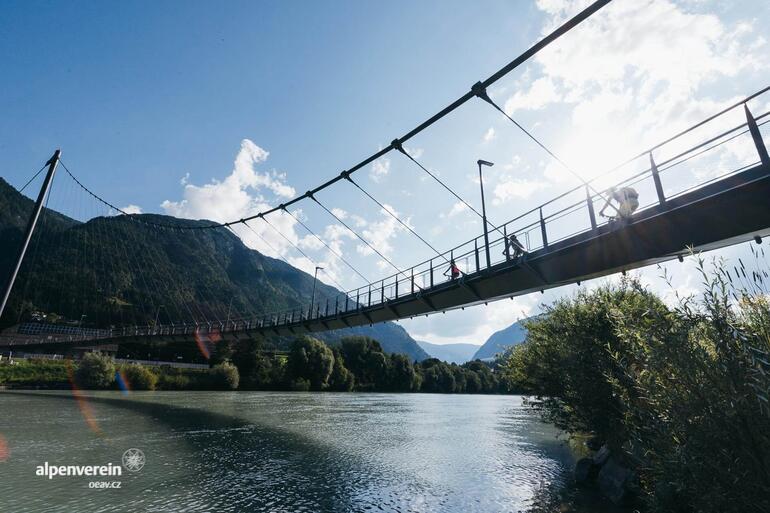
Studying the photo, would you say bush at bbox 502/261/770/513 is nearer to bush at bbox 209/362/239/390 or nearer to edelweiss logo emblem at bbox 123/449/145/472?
edelweiss logo emblem at bbox 123/449/145/472

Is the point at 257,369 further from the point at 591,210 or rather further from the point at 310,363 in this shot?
the point at 591,210

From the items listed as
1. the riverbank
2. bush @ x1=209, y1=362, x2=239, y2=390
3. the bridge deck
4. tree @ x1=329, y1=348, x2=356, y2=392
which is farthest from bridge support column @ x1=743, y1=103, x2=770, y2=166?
tree @ x1=329, y1=348, x2=356, y2=392

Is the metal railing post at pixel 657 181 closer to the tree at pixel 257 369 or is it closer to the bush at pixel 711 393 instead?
the bush at pixel 711 393

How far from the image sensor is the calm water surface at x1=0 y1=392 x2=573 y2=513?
12.7m

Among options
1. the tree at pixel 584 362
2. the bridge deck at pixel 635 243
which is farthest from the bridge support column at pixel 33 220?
the tree at pixel 584 362

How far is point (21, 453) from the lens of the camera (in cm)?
1722

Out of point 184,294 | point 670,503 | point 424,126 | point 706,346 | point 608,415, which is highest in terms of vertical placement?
point 184,294

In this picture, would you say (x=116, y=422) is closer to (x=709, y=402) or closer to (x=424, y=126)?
(x=424, y=126)

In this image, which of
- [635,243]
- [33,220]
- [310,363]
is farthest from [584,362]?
[310,363]

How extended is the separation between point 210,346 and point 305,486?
89534mm

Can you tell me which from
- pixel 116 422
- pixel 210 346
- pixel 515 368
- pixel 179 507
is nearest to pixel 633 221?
pixel 515 368

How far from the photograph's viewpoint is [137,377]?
194 feet

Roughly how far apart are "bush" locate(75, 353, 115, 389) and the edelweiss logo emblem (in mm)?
46972

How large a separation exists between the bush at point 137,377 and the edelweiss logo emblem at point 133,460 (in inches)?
1871
